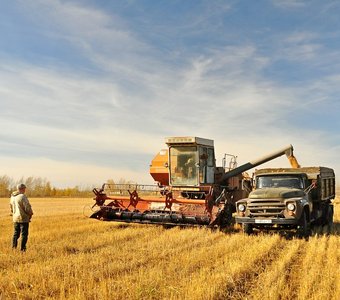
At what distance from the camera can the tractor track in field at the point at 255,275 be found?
230 inches

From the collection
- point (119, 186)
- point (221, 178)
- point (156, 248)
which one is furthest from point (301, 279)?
point (221, 178)

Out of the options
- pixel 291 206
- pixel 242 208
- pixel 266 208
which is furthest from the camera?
pixel 242 208

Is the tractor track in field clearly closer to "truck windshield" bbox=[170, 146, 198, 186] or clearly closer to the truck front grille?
the truck front grille

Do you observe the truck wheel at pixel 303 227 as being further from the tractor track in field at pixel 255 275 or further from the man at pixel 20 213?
the man at pixel 20 213

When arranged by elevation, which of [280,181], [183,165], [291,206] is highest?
[183,165]

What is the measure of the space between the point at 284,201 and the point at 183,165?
5.00 metres

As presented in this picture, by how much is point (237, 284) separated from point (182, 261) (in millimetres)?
1859

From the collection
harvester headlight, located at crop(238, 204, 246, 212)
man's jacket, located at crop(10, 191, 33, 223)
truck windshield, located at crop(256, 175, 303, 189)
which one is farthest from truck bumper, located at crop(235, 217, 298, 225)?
man's jacket, located at crop(10, 191, 33, 223)

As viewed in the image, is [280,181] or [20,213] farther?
[280,181]

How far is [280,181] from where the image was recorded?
1334 cm

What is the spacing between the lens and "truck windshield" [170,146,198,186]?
15750 millimetres

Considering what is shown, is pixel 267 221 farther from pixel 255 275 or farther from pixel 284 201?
pixel 255 275

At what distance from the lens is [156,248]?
31.9ft

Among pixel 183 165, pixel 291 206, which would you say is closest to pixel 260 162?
pixel 183 165
